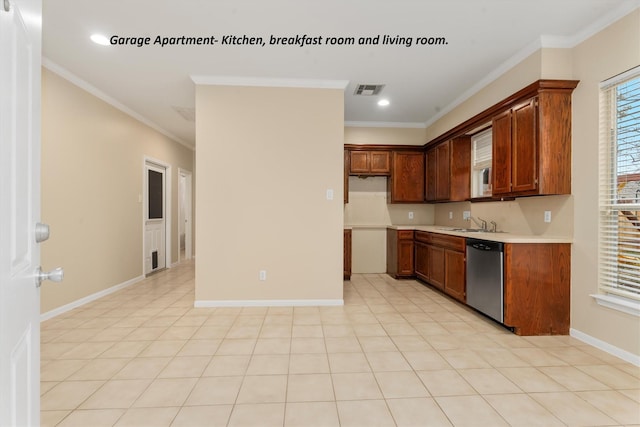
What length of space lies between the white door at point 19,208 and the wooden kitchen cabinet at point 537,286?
3.22 metres

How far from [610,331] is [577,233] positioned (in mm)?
813

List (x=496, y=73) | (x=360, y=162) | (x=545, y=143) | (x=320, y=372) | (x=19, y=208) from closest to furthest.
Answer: (x=19, y=208)
(x=320, y=372)
(x=545, y=143)
(x=496, y=73)
(x=360, y=162)

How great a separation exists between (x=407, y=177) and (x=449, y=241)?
1.82m

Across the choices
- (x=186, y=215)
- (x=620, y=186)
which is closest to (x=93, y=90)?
(x=186, y=215)

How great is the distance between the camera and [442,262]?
4184 mm

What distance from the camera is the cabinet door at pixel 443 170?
4746mm

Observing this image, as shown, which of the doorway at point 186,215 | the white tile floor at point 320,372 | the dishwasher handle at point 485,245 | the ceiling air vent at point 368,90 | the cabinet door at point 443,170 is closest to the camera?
the white tile floor at point 320,372

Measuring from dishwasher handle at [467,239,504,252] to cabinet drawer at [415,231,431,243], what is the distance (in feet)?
3.52

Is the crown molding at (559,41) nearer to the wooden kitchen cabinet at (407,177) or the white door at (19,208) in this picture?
the wooden kitchen cabinet at (407,177)

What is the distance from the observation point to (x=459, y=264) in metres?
3.75

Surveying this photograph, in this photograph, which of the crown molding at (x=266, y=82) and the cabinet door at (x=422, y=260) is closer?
the crown molding at (x=266, y=82)

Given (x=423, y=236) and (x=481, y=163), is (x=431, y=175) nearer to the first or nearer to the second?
(x=481, y=163)

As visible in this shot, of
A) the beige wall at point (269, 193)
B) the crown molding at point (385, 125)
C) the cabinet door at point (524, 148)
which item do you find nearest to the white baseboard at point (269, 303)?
the beige wall at point (269, 193)

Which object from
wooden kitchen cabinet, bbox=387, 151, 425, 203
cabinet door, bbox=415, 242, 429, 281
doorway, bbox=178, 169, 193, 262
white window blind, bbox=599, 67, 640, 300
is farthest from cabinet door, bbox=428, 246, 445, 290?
doorway, bbox=178, 169, 193, 262
